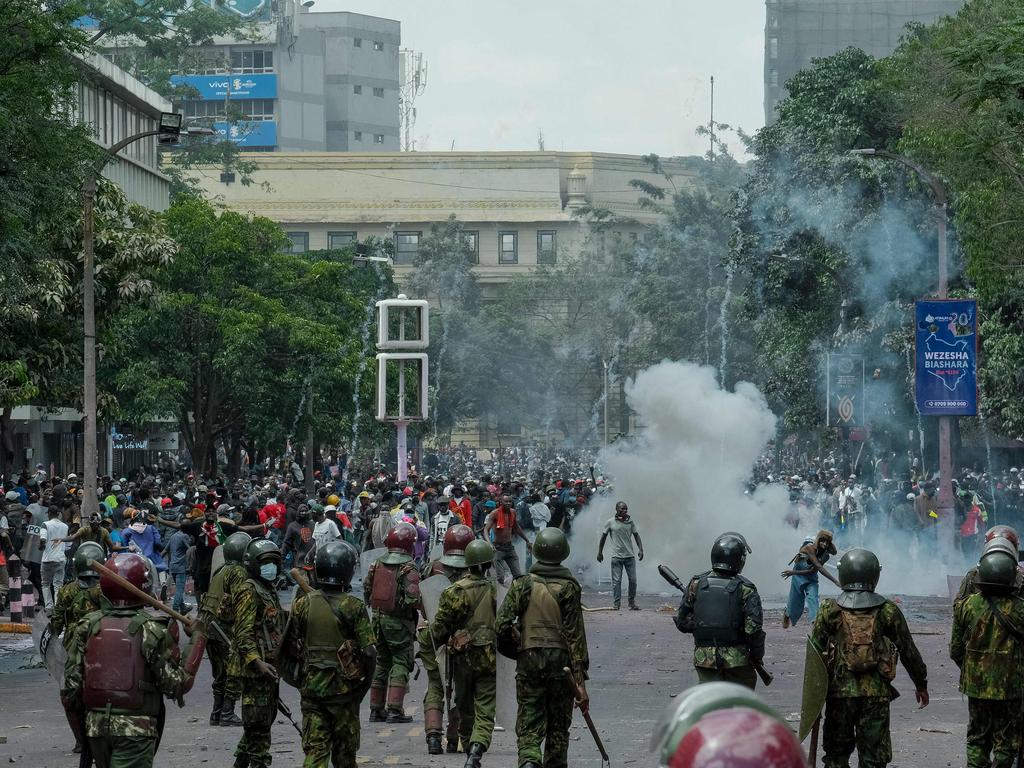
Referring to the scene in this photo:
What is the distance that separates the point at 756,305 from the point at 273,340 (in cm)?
1241

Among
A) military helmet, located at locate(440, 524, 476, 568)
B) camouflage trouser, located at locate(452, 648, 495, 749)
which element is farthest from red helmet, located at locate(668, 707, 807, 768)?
military helmet, located at locate(440, 524, 476, 568)

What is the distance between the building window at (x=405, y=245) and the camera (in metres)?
93.0

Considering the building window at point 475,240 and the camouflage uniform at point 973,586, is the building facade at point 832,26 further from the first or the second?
the camouflage uniform at point 973,586

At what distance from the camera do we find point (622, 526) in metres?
23.2

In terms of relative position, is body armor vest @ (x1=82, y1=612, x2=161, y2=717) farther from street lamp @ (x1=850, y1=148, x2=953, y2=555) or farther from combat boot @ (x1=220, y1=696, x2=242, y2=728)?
street lamp @ (x1=850, y1=148, x2=953, y2=555)

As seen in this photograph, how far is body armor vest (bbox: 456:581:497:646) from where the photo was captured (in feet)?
35.5

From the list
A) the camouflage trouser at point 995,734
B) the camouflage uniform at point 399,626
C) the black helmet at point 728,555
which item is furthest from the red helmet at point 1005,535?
the camouflage uniform at point 399,626

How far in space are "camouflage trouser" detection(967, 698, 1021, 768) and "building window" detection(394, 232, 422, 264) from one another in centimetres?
8344

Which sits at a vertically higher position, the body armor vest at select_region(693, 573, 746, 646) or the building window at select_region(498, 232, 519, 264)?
the building window at select_region(498, 232, 519, 264)

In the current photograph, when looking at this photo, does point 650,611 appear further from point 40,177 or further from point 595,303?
point 595,303

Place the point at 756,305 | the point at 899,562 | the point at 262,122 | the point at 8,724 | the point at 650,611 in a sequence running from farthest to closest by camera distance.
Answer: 1. the point at 262,122
2. the point at 756,305
3. the point at 899,562
4. the point at 650,611
5. the point at 8,724

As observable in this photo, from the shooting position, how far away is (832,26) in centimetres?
6712

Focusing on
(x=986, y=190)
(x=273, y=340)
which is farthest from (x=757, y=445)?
(x=273, y=340)

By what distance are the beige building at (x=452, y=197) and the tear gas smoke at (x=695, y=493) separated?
2416 inches
